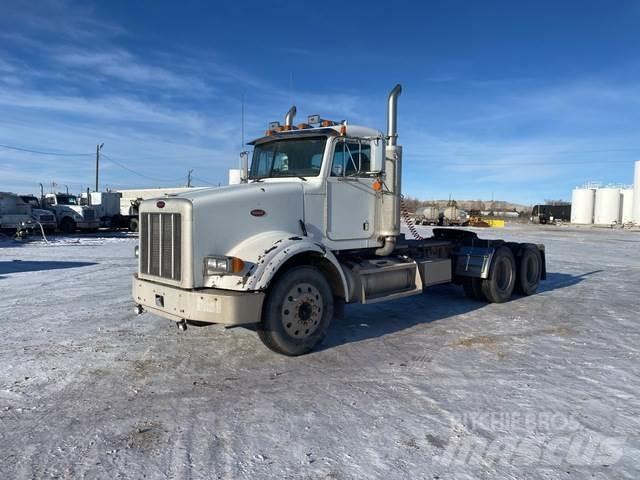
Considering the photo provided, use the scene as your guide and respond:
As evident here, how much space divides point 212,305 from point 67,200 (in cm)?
3097

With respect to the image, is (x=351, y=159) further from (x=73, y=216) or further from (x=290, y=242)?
(x=73, y=216)

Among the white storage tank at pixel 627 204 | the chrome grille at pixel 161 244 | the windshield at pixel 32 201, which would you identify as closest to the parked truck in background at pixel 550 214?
the white storage tank at pixel 627 204

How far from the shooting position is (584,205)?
62750mm

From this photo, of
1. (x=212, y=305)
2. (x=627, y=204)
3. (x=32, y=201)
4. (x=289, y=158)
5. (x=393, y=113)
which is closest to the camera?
(x=212, y=305)

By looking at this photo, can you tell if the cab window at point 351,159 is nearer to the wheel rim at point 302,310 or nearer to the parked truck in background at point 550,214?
the wheel rim at point 302,310

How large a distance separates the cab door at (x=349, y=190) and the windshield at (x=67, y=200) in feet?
98.3

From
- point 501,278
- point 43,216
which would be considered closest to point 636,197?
point 501,278

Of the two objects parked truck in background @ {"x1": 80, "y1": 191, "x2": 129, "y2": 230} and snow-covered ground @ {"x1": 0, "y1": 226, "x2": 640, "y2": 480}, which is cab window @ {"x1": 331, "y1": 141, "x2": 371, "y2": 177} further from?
parked truck in background @ {"x1": 80, "y1": 191, "x2": 129, "y2": 230}

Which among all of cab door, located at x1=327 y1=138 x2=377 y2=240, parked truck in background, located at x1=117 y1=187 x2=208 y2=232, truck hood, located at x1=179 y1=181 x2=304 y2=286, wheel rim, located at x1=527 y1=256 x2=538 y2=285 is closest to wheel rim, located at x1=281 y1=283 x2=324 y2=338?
truck hood, located at x1=179 y1=181 x2=304 y2=286

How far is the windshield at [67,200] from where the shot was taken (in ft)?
104

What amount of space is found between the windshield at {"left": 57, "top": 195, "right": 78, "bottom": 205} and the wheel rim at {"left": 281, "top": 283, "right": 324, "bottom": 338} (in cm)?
3058

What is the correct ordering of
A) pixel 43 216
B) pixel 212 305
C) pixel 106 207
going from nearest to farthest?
1. pixel 212 305
2. pixel 43 216
3. pixel 106 207

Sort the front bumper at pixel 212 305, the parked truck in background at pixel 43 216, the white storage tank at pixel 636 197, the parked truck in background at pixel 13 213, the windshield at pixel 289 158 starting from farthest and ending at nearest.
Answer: the white storage tank at pixel 636 197, the parked truck in background at pixel 43 216, the parked truck in background at pixel 13 213, the windshield at pixel 289 158, the front bumper at pixel 212 305

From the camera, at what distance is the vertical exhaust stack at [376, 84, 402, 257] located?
7230 millimetres
